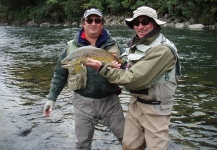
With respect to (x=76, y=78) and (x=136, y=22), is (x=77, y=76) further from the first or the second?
(x=136, y=22)

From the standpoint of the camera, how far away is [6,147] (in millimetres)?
5117

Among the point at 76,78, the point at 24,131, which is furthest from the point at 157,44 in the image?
the point at 24,131

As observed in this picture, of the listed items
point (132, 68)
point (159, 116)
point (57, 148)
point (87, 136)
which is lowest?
point (57, 148)

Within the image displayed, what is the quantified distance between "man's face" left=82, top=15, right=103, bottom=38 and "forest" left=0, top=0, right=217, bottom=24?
1049 inches

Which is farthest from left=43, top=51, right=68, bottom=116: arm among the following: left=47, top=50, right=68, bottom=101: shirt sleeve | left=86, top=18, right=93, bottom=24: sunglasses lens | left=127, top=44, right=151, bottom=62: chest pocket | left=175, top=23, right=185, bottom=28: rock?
left=175, top=23, right=185, bottom=28: rock

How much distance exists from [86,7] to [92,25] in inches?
1636

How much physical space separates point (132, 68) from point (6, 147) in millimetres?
2979

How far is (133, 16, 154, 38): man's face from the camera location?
327cm

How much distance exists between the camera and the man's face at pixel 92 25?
376 cm

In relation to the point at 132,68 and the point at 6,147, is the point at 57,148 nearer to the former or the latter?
the point at 6,147

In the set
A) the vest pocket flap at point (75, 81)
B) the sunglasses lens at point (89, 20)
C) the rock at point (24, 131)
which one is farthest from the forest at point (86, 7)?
the vest pocket flap at point (75, 81)

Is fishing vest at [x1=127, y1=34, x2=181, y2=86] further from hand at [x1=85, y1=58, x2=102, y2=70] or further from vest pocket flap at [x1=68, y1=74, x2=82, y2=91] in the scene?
vest pocket flap at [x1=68, y1=74, x2=82, y2=91]

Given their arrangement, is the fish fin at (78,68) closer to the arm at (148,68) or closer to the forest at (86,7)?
the arm at (148,68)

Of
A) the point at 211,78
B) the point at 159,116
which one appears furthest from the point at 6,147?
the point at 211,78
